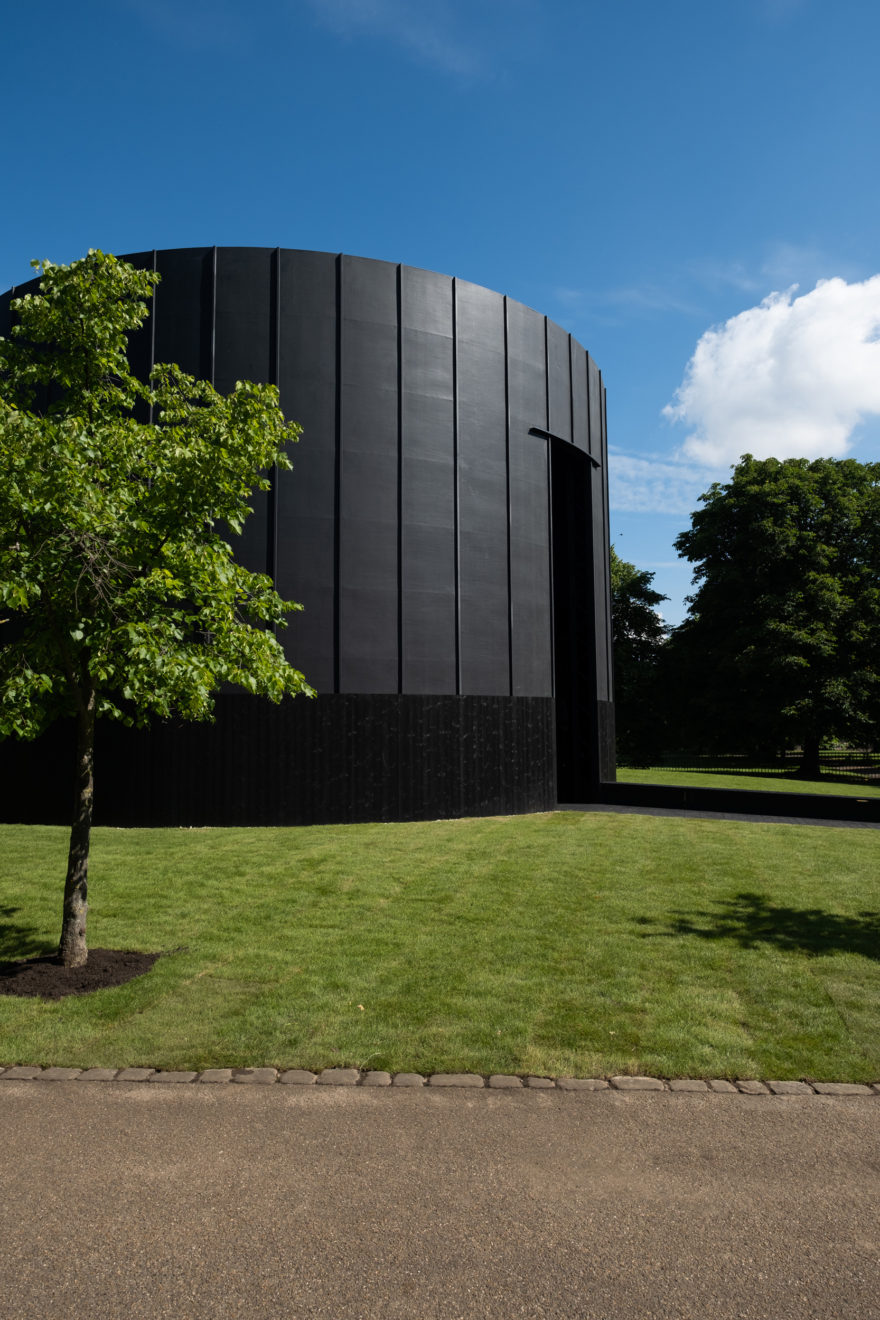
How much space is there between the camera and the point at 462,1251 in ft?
12.9

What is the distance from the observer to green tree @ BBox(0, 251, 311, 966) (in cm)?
772

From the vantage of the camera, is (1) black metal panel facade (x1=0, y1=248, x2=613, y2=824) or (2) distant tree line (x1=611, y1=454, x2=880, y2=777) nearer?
(1) black metal panel facade (x1=0, y1=248, x2=613, y2=824)

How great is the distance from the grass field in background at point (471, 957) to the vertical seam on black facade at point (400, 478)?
6315 millimetres

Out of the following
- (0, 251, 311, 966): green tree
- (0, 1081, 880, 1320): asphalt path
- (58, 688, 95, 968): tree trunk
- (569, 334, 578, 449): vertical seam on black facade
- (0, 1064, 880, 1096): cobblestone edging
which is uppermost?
(569, 334, 578, 449): vertical seam on black facade

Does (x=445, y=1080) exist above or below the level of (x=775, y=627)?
below

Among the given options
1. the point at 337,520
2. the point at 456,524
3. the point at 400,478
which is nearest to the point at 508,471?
the point at 456,524

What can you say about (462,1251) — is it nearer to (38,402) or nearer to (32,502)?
(32,502)

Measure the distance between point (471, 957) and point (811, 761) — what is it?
3633 centimetres

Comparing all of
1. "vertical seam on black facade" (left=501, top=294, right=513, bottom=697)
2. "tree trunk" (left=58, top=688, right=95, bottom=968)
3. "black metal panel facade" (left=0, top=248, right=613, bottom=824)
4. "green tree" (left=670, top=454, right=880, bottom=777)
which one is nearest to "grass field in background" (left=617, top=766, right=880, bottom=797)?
"green tree" (left=670, top=454, right=880, bottom=777)

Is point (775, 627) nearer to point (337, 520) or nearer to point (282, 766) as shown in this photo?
point (337, 520)

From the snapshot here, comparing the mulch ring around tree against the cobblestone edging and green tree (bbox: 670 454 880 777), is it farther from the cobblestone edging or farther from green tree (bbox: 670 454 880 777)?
green tree (bbox: 670 454 880 777)

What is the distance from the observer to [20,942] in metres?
9.48

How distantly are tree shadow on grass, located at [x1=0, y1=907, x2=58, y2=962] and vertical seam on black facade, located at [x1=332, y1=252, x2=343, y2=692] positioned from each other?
11.1 meters

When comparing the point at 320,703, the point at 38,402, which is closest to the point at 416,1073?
the point at 320,703
